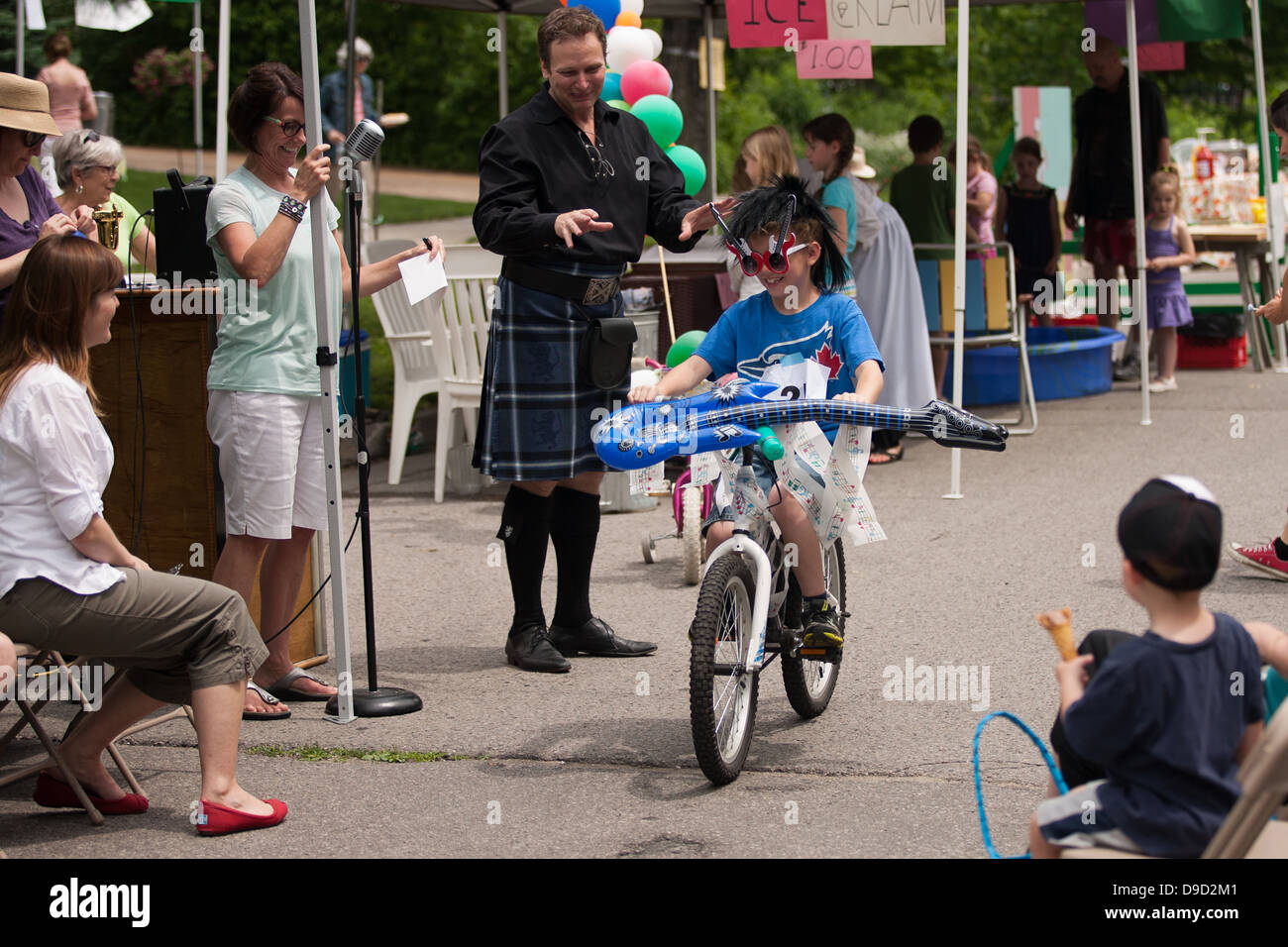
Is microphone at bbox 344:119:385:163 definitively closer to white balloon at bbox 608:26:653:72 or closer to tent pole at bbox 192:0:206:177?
white balloon at bbox 608:26:653:72

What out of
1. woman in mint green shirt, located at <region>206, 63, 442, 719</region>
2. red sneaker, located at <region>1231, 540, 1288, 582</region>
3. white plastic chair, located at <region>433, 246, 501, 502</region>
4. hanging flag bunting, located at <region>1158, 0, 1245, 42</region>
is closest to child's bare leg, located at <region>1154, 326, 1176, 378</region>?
hanging flag bunting, located at <region>1158, 0, 1245, 42</region>

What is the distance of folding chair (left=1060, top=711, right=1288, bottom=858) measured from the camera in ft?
8.05

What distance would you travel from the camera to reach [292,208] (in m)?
4.75

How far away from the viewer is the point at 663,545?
772cm

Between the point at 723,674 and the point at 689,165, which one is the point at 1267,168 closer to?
the point at 689,165

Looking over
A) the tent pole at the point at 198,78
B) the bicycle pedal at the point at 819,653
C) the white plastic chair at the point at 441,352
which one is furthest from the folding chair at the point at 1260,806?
the tent pole at the point at 198,78

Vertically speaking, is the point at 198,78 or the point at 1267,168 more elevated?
the point at 198,78

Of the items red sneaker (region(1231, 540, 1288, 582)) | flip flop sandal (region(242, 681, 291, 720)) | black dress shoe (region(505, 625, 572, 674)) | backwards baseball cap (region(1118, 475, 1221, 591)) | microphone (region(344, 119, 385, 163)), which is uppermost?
microphone (region(344, 119, 385, 163))

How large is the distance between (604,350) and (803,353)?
1.09 metres

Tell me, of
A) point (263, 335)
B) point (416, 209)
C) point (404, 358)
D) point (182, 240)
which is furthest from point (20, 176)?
point (416, 209)

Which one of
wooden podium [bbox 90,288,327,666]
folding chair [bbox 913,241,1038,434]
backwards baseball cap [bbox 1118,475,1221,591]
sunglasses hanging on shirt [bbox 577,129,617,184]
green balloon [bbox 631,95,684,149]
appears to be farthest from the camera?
folding chair [bbox 913,241,1038,434]

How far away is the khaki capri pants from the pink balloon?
4685 mm
